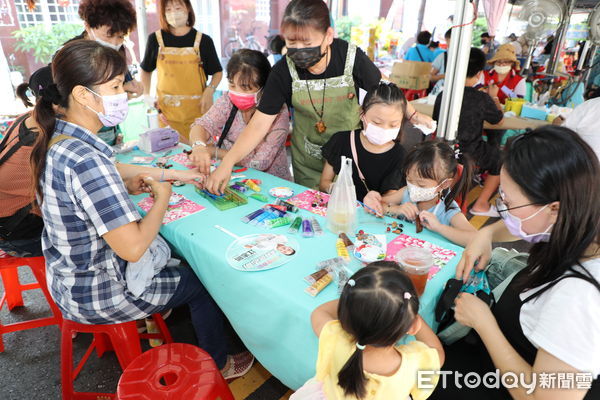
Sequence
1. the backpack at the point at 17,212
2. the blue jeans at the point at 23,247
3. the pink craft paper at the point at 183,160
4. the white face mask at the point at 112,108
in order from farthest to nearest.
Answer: the pink craft paper at the point at 183,160, the blue jeans at the point at 23,247, the backpack at the point at 17,212, the white face mask at the point at 112,108

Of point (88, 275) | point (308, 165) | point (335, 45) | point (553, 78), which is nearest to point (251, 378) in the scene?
point (88, 275)

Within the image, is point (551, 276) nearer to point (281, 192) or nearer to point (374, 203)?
point (374, 203)

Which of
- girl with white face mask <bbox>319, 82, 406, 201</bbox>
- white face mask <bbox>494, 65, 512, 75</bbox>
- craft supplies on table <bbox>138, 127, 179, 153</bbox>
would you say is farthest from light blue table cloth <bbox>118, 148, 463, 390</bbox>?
white face mask <bbox>494, 65, 512, 75</bbox>

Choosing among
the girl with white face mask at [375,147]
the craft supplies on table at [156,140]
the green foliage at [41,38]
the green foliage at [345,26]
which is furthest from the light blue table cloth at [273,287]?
the green foliage at [345,26]

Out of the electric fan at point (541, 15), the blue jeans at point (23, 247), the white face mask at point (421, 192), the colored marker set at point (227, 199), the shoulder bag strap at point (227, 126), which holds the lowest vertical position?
the blue jeans at point (23, 247)

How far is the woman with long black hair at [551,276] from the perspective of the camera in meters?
0.93

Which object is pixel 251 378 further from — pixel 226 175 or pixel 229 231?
pixel 226 175

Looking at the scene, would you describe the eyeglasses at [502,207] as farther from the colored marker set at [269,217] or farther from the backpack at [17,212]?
the backpack at [17,212]

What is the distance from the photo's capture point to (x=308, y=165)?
2.60 m

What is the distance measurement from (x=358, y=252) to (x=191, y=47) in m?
2.83

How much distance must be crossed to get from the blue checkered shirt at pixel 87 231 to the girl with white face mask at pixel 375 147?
3.76 feet

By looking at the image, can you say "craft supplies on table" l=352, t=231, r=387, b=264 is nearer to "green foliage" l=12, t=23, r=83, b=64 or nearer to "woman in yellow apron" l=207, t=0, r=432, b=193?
"woman in yellow apron" l=207, t=0, r=432, b=193

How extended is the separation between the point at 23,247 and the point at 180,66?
219cm

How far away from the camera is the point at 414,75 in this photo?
21.0ft
